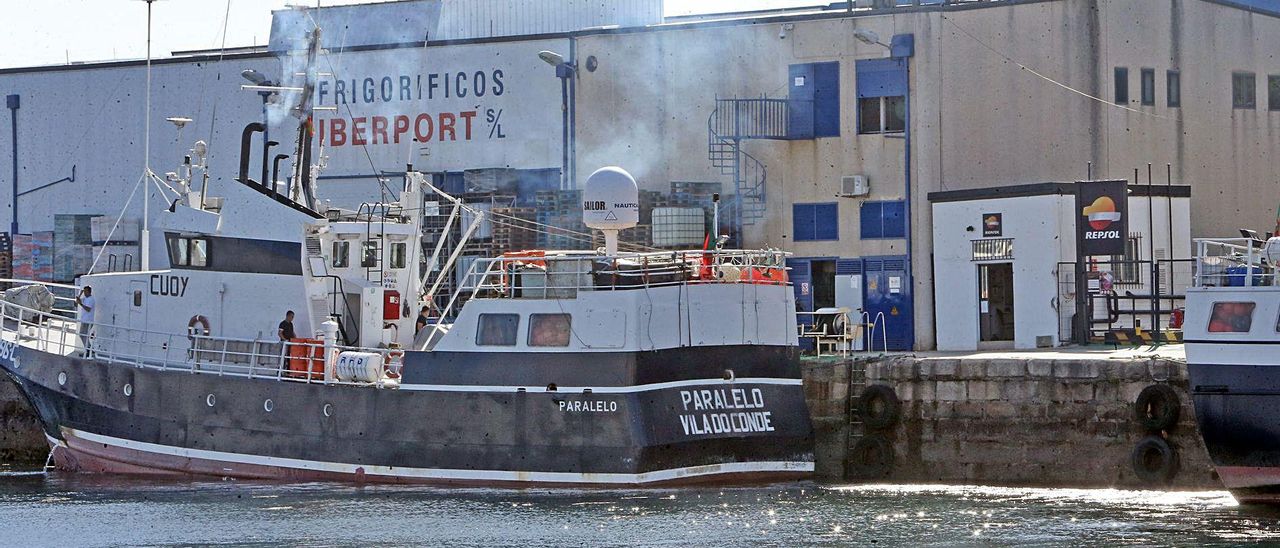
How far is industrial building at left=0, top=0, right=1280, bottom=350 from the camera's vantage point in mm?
33875

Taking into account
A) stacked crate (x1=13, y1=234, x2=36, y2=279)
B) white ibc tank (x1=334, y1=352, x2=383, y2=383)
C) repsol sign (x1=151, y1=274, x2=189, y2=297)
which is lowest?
white ibc tank (x1=334, y1=352, x2=383, y2=383)

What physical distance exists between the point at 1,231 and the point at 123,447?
16809mm

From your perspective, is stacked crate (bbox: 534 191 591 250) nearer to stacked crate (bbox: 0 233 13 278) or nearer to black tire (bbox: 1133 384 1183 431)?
black tire (bbox: 1133 384 1183 431)

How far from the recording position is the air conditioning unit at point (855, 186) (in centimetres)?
3425

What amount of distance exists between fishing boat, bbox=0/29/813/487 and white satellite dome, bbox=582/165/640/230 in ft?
0.12

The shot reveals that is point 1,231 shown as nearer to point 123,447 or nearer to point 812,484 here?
point 123,447

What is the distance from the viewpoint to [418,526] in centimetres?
2258

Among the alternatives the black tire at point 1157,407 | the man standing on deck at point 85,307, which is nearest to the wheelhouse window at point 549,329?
the black tire at point 1157,407

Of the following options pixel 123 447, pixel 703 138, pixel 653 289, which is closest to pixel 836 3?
pixel 703 138

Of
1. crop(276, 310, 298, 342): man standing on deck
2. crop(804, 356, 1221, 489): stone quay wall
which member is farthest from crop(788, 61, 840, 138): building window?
crop(276, 310, 298, 342): man standing on deck

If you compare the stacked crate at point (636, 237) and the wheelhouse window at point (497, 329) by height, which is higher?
the stacked crate at point (636, 237)

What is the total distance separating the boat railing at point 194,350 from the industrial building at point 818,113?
5841mm

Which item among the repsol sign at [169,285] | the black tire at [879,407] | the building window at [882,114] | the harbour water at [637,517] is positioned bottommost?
the harbour water at [637,517]

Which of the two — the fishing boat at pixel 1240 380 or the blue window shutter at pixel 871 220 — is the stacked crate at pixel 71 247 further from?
the fishing boat at pixel 1240 380
